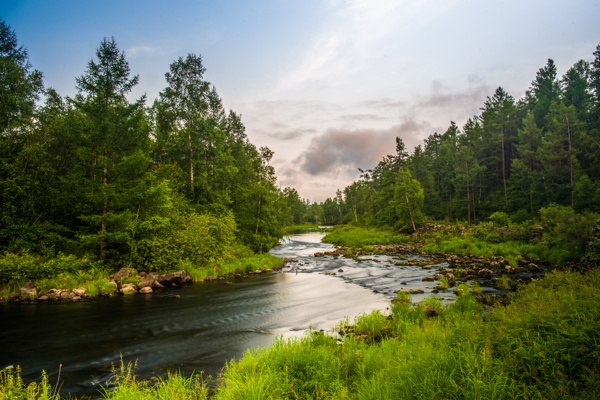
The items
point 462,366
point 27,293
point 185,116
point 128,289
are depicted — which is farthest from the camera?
point 185,116

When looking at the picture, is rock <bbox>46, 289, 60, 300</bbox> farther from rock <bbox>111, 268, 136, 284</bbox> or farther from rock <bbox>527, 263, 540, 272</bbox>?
rock <bbox>527, 263, 540, 272</bbox>

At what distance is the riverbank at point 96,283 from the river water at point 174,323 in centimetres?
101

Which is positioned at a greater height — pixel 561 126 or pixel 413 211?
pixel 561 126

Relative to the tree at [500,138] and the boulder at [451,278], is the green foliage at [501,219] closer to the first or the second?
the tree at [500,138]

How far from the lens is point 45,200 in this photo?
2238 cm

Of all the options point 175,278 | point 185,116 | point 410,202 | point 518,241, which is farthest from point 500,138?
point 175,278

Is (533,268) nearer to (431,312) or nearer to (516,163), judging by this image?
(431,312)

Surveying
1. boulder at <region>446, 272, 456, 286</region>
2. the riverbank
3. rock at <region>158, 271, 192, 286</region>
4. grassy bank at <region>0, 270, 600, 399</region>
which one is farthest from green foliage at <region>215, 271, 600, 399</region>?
rock at <region>158, 271, 192, 286</region>

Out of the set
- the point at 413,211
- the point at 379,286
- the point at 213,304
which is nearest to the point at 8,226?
the point at 213,304

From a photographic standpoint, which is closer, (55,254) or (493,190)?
(55,254)

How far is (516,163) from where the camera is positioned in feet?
165

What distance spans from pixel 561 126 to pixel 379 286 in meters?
43.1

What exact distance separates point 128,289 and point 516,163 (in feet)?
187

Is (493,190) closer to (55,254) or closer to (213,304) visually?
(213,304)
